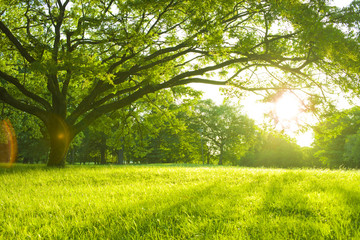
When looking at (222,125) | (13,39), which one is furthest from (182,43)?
(222,125)

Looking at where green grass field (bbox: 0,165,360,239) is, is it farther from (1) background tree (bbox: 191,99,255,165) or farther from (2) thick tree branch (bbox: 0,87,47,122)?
(1) background tree (bbox: 191,99,255,165)

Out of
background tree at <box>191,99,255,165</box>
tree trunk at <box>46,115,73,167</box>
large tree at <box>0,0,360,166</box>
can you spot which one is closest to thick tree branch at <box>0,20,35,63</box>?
large tree at <box>0,0,360,166</box>

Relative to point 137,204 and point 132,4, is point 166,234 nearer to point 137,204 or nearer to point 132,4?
point 137,204

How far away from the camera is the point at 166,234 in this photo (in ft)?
10.5

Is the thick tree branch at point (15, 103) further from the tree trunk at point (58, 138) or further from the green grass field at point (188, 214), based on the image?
the green grass field at point (188, 214)

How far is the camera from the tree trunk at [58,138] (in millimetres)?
12969

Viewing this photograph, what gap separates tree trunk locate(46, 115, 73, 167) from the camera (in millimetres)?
12969

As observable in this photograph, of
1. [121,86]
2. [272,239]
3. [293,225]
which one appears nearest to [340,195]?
[293,225]

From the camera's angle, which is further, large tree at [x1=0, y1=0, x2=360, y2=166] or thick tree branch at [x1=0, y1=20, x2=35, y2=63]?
thick tree branch at [x1=0, y1=20, x2=35, y2=63]

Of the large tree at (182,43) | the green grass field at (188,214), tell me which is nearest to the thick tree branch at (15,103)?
the large tree at (182,43)

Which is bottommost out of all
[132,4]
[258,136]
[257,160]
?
[257,160]

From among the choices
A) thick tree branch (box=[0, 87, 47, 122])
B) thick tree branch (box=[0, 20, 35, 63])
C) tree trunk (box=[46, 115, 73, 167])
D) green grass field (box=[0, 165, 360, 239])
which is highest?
thick tree branch (box=[0, 20, 35, 63])

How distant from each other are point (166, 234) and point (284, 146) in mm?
57578

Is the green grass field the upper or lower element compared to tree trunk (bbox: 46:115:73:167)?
lower
